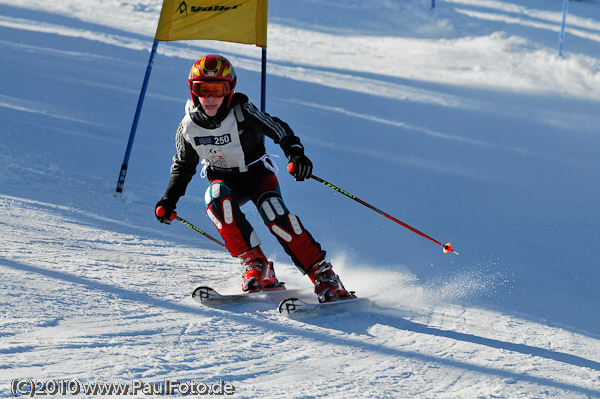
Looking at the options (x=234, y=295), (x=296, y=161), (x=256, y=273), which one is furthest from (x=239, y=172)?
(x=234, y=295)

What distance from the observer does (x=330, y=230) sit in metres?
5.69

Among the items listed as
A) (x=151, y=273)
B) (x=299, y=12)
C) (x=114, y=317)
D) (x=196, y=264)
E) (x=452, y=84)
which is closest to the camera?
(x=114, y=317)

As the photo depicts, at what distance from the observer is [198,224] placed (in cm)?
542

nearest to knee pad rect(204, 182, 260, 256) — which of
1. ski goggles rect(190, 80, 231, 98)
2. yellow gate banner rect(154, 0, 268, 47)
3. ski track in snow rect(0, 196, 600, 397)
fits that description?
ski track in snow rect(0, 196, 600, 397)

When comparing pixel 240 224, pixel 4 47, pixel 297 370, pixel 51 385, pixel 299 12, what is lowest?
pixel 51 385

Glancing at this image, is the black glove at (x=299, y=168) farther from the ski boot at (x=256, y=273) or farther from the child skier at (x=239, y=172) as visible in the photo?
the ski boot at (x=256, y=273)

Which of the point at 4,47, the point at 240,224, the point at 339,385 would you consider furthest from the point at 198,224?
the point at 4,47

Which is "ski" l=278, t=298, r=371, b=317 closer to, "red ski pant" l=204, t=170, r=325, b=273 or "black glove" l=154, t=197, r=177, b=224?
"red ski pant" l=204, t=170, r=325, b=273

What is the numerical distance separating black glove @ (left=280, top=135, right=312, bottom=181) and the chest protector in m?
0.30

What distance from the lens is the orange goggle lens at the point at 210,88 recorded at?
12.5ft

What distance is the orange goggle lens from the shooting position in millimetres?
3797

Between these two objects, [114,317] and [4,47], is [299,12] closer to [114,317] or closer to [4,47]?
[4,47]

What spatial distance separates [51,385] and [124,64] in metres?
Result: 9.43

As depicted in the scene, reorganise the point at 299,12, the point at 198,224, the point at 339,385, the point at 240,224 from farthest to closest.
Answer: the point at 299,12, the point at 198,224, the point at 240,224, the point at 339,385
